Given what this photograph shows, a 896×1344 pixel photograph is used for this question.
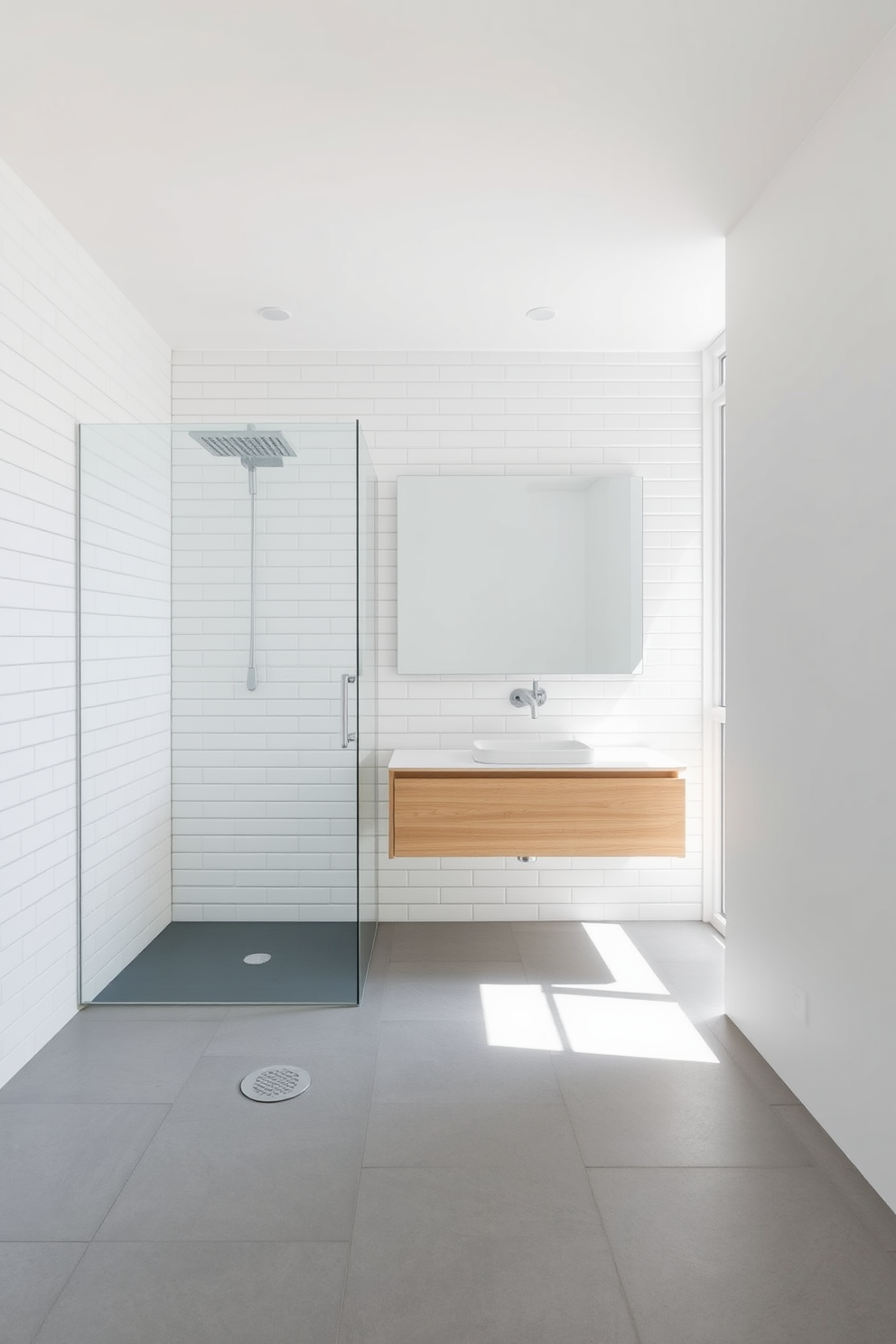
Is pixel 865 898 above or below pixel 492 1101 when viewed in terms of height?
above

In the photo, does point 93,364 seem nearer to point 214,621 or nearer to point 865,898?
point 214,621

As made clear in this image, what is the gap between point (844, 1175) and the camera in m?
2.07

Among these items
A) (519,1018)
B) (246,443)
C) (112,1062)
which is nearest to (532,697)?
(519,1018)

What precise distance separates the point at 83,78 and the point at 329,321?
5.38 feet

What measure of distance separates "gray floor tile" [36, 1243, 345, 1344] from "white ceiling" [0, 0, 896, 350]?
106 inches

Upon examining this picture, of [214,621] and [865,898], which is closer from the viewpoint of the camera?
[865,898]

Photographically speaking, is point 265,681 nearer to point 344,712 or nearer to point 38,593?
point 344,712

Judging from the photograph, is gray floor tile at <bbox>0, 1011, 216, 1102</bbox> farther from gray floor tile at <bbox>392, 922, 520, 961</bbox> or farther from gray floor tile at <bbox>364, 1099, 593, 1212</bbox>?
gray floor tile at <bbox>392, 922, 520, 961</bbox>

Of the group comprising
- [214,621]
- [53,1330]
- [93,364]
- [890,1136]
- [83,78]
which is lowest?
[53,1330]

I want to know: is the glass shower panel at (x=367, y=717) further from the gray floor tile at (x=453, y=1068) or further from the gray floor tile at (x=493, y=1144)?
the gray floor tile at (x=493, y=1144)

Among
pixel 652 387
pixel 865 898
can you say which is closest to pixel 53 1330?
pixel 865 898

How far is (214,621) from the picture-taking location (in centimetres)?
300

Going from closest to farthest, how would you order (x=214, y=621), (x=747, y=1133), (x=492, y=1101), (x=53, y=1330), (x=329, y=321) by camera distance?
(x=53, y=1330) < (x=747, y=1133) < (x=492, y=1101) < (x=214, y=621) < (x=329, y=321)

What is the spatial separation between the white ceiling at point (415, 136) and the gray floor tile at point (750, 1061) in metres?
2.71
